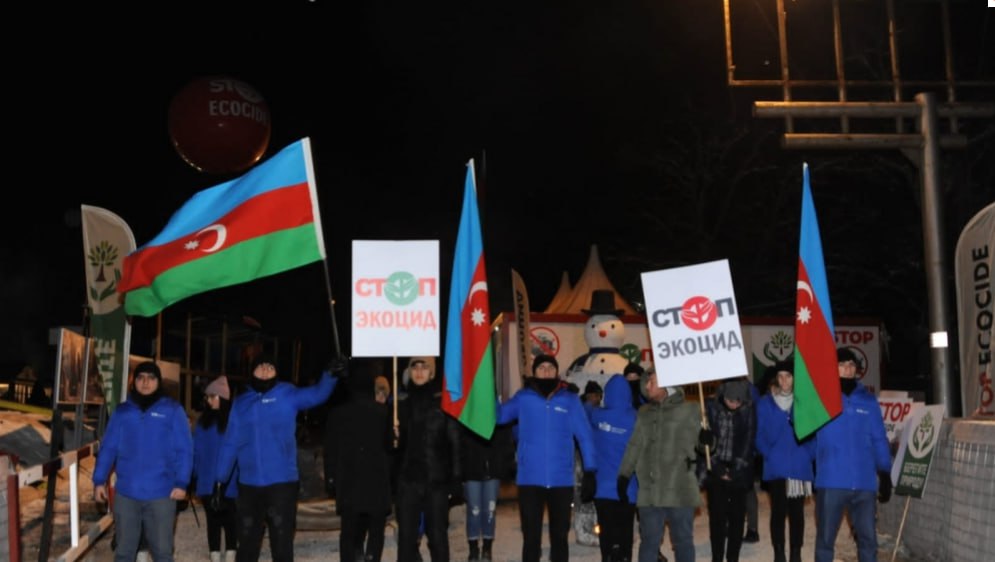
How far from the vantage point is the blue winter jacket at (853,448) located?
9.84m

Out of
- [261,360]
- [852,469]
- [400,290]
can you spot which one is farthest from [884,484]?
[261,360]

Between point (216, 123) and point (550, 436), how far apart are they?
6.81m

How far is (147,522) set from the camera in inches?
372

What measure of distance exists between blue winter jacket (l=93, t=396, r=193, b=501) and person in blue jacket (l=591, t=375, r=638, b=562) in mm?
3518

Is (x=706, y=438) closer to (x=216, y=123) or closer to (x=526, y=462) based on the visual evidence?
(x=526, y=462)

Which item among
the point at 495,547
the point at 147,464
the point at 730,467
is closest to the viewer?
the point at 147,464

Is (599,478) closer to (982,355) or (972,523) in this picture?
(972,523)

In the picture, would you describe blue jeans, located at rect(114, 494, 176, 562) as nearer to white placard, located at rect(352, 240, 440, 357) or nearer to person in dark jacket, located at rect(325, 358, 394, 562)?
person in dark jacket, located at rect(325, 358, 394, 562)

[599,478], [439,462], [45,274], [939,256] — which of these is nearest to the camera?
A: [439,462]

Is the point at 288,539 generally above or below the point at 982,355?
below

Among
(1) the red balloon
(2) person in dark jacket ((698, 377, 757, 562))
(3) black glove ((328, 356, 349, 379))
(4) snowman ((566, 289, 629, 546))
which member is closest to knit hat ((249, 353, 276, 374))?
(3) black glove ((328, 356, 349, 379))

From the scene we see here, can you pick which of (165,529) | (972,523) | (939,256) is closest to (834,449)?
(972,523)

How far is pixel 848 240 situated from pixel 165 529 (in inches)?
1158

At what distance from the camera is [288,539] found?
9492mm
